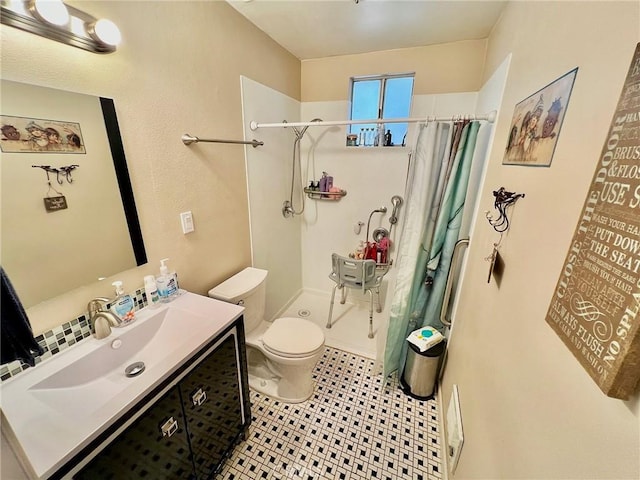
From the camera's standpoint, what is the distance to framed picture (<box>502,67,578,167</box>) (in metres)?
0.72

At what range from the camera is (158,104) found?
1.25m

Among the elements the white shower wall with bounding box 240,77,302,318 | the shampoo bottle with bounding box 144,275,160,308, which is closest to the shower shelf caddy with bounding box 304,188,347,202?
the white shower wall with bounding box 240,77,302,318

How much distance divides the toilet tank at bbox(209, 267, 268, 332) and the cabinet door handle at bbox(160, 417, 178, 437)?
26.6 inches

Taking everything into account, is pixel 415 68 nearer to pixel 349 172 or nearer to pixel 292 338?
pixel 349 172

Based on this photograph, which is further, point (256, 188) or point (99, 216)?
point (256, 188)

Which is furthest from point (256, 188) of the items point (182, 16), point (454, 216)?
point (454, 216)

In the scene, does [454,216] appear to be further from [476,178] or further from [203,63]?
[203,63]

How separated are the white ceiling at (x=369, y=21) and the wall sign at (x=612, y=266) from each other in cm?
157

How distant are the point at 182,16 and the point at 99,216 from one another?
1.08 meters

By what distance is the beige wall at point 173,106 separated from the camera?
38.0 inches

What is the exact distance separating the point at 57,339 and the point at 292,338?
1.13 m

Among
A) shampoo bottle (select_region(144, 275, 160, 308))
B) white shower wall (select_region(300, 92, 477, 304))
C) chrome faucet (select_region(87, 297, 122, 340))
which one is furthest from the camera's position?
white shower wall (select_region(300, 92, 477, 304))

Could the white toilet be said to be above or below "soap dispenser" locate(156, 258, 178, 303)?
below

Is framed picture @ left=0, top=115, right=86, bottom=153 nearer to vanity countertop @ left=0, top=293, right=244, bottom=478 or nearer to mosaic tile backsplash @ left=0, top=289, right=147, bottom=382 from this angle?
mosaic tile backsplash @ left=0, top=289, right=147, bottom=382
